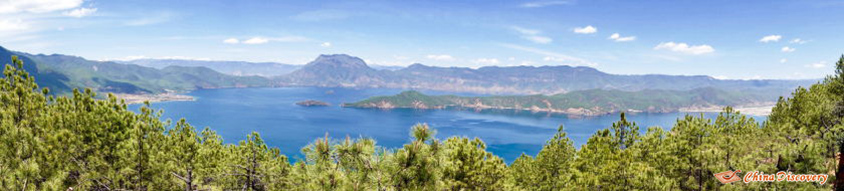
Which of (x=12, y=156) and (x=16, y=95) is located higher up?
(x=16, y=95)

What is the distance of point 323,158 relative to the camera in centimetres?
710

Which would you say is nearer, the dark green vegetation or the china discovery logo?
the dark green vegetation

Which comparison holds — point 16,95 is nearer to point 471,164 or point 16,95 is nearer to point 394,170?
point 394,170

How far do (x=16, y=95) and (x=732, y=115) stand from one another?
30332 mm

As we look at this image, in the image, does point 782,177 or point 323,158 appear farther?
point 782,177

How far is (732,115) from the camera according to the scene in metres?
20.4

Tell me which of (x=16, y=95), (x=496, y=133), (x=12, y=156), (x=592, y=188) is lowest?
(x=496, y=133)

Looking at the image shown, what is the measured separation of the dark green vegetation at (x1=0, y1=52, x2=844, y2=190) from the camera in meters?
7.52

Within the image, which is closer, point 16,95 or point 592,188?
point 16,95

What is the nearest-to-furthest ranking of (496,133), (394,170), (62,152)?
(394,170) < (62,152) < (496,133)

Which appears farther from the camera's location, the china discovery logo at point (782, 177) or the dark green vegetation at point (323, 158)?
the china discovery logo at point (782, 177)

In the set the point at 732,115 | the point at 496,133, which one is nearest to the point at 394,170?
the point at 732,115

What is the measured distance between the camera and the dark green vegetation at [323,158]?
24.7 ft

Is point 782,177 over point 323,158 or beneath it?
beneath
